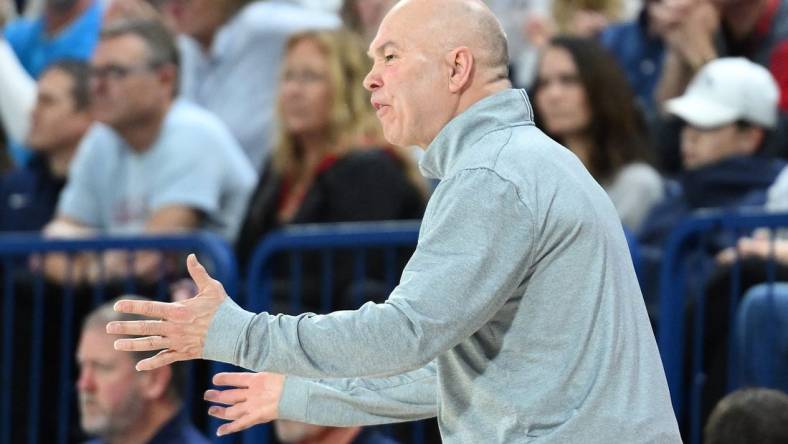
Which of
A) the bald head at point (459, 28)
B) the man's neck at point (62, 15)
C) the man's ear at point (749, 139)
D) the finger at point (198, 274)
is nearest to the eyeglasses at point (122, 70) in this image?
the man's neck at point (62, 15)

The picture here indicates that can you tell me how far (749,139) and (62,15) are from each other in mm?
4050

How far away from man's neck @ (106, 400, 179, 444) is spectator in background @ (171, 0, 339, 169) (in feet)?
6.61

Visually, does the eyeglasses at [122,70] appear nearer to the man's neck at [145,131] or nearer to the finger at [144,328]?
the man's neck at [145,131]

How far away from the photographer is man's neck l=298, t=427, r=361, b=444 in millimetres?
5234

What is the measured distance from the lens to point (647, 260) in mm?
5676

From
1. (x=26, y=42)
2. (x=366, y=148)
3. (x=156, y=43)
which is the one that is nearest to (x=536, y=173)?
(x=366, y=148)

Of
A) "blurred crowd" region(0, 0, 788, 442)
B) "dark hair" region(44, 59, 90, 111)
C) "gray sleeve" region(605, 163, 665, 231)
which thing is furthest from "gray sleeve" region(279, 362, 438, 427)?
"dark hair" region(44, 59, 90, 111)

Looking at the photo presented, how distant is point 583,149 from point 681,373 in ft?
4.81

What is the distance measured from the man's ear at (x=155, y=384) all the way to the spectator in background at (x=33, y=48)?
262 cm

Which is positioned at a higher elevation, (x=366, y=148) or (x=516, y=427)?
(x=366, y=148)

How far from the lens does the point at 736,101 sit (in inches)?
255

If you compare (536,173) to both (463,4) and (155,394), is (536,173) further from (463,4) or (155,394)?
(155,394)

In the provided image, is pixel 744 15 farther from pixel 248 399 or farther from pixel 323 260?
pixel 248 399

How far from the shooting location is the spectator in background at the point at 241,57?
7664 mm
